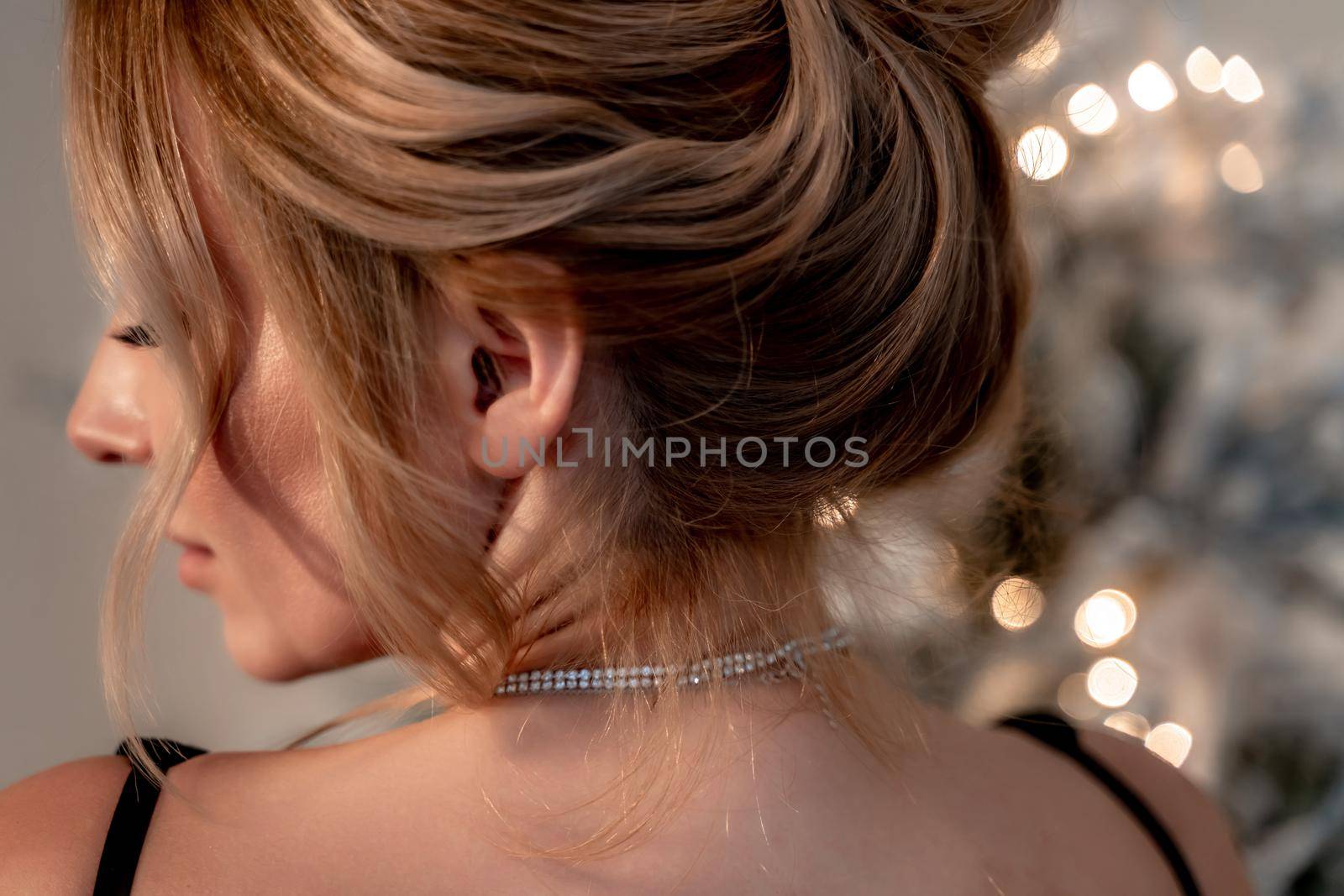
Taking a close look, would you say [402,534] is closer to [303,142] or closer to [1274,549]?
[303,142]

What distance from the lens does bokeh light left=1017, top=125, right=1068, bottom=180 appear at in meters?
1.00

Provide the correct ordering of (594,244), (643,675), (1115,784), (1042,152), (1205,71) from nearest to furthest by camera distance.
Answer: (594,244)
(643,675)
(1115,784)
(1042,152)
(1205,71)

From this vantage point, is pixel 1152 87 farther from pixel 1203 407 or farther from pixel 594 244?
pixel 594 244

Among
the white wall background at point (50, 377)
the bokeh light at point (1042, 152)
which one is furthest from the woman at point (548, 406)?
the white wall background at point (50, 377)

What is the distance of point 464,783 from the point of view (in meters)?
0.60

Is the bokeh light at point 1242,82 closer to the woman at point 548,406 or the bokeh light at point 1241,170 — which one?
the bokeh light at point 1241,170

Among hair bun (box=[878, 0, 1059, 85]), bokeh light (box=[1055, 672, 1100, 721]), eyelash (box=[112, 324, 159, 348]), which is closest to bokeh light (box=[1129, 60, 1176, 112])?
hair bun (box=[878, 0, 1059, 85])

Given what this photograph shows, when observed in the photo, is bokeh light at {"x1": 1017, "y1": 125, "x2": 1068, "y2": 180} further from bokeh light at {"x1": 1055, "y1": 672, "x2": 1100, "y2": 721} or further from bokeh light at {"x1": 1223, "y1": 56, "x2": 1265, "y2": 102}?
bokeh light at {"x1": 1055, "y1": 672, "x2": 1100, "y2": 721}

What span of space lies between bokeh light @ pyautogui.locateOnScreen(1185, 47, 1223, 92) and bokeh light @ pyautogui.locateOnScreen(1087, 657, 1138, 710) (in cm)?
67

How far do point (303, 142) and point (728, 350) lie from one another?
0.27m

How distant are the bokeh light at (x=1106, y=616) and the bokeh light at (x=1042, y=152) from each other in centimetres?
50

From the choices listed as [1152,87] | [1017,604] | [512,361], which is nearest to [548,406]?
[512,361]

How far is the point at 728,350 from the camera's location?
0.59 meters

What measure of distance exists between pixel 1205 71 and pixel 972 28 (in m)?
0.61
